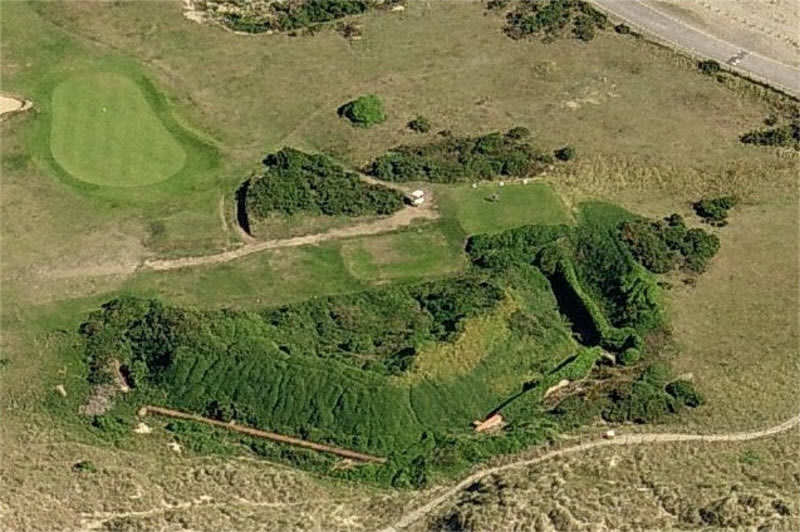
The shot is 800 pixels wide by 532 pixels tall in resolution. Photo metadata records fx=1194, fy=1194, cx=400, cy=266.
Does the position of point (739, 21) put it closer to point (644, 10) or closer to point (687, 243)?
point (644, 10)

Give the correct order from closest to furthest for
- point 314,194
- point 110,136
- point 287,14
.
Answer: point 314,194, point 110,136, point 287,14

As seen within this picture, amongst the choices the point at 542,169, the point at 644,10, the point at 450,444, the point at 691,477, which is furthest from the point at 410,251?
the point at 644,10

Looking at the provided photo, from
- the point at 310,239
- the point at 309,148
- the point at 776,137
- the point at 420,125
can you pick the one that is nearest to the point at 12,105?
the point at 309,148

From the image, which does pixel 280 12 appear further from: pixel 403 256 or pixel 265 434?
pixel 265 434

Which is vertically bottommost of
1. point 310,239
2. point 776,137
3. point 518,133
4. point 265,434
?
point 265,434

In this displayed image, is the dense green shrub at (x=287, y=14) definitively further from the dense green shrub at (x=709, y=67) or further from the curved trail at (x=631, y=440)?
the curved trail at (x=631, y=440)

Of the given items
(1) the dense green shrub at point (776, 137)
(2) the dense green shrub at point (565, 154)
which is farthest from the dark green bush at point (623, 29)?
(2) the dense green shrub at point (565, 154)

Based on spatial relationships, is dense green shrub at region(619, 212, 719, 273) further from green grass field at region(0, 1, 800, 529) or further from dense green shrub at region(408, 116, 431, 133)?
dense green shrub at region(408, 116, 431, 133)
